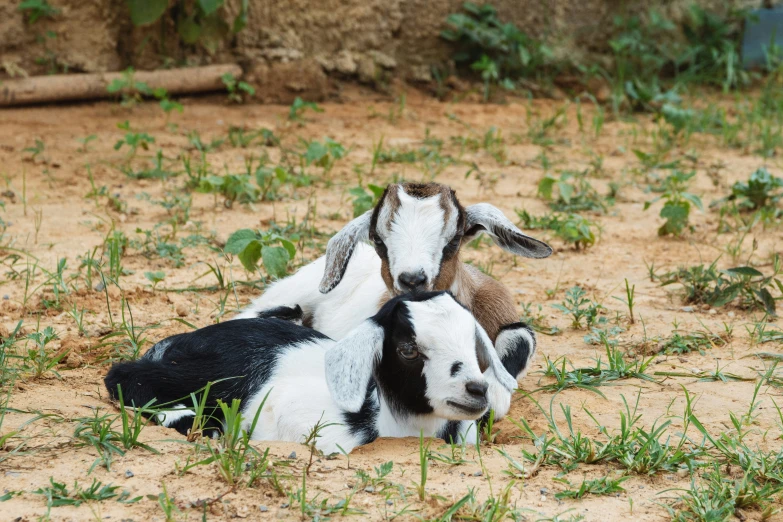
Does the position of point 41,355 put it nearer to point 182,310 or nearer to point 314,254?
point 182,310

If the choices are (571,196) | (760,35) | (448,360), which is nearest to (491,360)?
(448,360)

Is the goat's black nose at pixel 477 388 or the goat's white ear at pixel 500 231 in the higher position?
the goat's white ear at pixel 500 231

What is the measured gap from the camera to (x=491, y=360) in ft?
12.4

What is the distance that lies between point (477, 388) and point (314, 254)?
8.40ft

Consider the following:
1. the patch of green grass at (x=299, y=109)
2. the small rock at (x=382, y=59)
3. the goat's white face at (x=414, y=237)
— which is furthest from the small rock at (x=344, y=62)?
the goat's white face at (x=414, y=237)

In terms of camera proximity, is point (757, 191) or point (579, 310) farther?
point (757, 191)

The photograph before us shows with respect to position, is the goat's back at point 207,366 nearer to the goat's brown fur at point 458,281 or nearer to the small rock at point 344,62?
the goat's brown fur at point 458,281

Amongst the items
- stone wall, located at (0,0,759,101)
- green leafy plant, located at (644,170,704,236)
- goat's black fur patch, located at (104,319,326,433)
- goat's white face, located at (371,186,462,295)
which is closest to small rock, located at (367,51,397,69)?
stone wall, located at (0,0,759,101)

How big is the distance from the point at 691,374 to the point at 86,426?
2.51m

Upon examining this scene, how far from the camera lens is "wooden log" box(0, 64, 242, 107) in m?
8.35

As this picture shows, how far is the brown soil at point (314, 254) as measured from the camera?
9.86 feet

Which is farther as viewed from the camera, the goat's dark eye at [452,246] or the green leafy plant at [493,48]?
the green leafy plant at [493,48]

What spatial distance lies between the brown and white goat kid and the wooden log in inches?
179

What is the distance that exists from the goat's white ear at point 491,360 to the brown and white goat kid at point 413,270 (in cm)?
23
